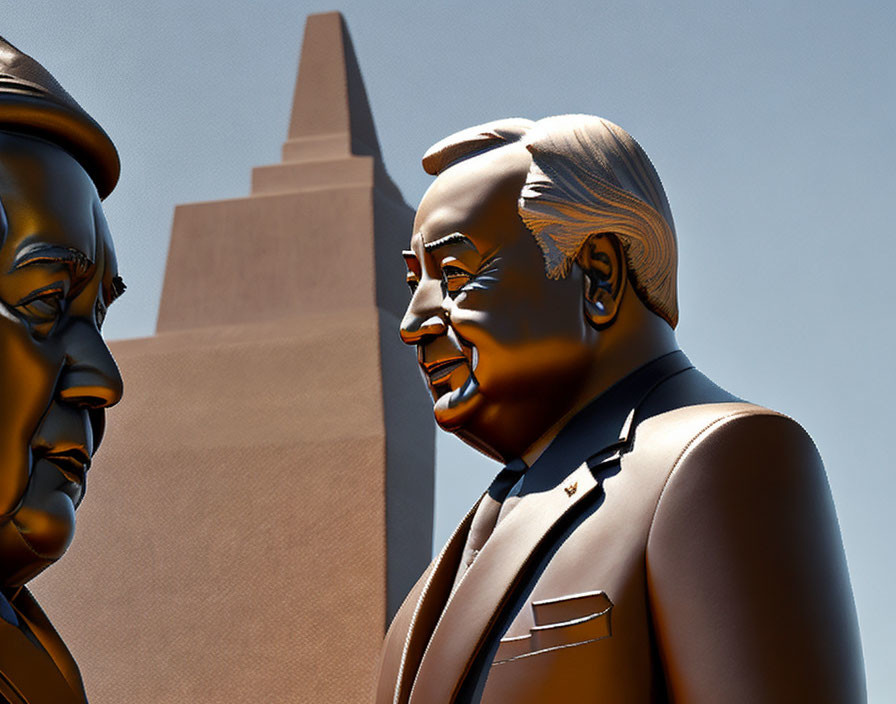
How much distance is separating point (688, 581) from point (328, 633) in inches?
396

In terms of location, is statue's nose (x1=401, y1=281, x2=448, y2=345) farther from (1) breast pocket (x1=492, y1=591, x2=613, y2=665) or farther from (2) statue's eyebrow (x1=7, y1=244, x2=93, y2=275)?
(2) statue's eyebrow (x1=7, y1=244, x2=93, y2=275)

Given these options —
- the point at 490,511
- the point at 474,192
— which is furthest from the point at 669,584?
the point at 474,192

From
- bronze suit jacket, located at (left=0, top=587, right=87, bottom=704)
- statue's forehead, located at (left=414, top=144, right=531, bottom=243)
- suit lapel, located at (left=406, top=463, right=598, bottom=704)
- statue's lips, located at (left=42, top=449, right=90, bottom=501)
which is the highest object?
statue's forehead, located at (left=414, top=144, right=531, bottom=243)

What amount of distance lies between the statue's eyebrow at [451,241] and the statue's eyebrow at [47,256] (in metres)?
0.90

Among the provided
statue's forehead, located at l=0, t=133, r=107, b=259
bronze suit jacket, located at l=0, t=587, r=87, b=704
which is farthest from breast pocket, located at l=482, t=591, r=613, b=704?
statue's forehead, located at l=0, t=133, r=107, b=259

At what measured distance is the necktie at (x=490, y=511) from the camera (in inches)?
128

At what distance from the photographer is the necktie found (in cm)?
325

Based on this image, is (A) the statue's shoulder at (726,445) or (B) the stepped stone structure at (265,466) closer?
(A) the statue's shoulder at (726,445)

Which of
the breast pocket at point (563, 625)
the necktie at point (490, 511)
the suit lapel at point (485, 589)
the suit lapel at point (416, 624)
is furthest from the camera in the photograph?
the necktie at point (490, 511)

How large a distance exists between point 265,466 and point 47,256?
9.96 m

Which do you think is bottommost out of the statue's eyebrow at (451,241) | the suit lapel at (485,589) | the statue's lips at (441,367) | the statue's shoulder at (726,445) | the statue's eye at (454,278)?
the suit lapel at (485,589)

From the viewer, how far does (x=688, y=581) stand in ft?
8.91

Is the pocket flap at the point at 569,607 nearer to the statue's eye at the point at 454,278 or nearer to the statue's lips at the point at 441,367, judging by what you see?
the statue's lips at the point at 441,367

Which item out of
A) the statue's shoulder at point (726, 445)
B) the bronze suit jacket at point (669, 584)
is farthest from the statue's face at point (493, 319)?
the statue's shoulder at point (726, 445)
